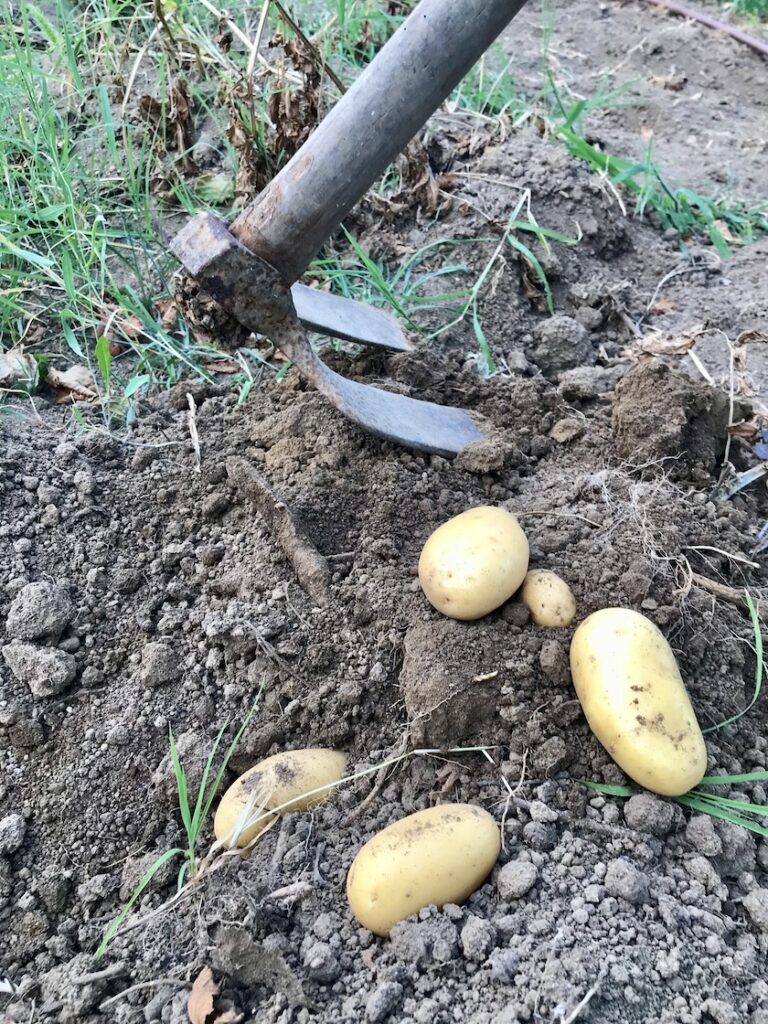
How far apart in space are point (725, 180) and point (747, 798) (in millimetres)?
3084

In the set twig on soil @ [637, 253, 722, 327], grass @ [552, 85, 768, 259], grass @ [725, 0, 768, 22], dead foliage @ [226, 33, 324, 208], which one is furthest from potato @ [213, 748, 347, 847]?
grass @ [725, 0, 768, 22]

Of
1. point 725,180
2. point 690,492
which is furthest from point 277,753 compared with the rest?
point 725,180

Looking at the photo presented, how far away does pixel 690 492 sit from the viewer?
6.31 feet

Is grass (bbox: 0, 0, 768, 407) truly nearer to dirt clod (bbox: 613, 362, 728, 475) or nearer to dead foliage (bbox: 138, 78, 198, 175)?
dead foliage (bbox: 138, 78, 198, 175)

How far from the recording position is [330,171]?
1.67 meters

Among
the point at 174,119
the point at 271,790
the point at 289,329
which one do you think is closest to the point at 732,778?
the point at 271,790

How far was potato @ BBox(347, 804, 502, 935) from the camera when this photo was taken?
1.28 meters

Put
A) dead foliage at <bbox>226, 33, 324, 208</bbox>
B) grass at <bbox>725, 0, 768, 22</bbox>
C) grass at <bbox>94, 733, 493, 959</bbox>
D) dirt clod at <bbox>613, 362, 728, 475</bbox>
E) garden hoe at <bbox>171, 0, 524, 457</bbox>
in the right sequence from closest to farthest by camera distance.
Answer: grass at <bbox>94, 733, 493, 959</bbox> → garden hoe at <bbox>171, 0, 524, 457</bbox> → dirt clod at <bbox>613, 362, 728, 475</bbox> → dead foliage at <bbox>226, 33, 324, 208</bbox> → grass at <bbox>725, 0, 768, 22</bbox>

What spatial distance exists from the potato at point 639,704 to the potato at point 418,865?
0.92ft

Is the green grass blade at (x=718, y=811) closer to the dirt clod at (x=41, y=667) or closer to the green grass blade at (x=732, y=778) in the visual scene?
the green grass blade at (x=732, y=778)

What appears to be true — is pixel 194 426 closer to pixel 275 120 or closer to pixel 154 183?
pixel 275 120

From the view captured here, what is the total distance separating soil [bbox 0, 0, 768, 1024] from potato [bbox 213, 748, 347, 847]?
3cm

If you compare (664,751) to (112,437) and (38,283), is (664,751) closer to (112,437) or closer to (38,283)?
(112,437)

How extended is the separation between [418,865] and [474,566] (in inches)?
21.1
